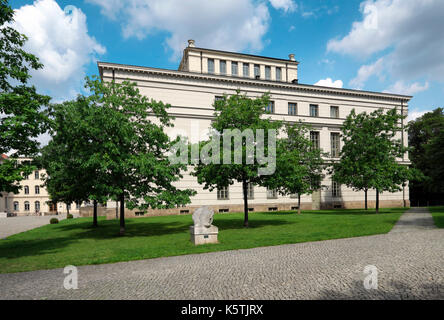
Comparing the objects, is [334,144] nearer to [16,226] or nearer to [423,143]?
[423,143]

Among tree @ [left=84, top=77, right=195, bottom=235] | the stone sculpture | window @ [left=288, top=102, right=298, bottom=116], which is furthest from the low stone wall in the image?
the stone sculpture

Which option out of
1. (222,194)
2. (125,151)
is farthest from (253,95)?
(125,151)

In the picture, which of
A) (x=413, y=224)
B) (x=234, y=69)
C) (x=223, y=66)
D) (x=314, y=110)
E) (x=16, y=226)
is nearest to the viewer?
(x=413, y=224)

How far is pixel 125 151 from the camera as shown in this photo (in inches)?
665

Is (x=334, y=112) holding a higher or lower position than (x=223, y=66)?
lower

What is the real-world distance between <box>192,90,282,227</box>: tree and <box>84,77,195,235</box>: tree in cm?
221

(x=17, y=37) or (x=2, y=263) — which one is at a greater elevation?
(x=17, y=37)

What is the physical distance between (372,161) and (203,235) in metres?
20.7

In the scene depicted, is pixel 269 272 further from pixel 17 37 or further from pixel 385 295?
pixel 17 37

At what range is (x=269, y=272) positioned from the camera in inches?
321

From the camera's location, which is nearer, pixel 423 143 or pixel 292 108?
pixel 292 108

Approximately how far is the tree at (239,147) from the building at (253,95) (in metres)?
13.9
